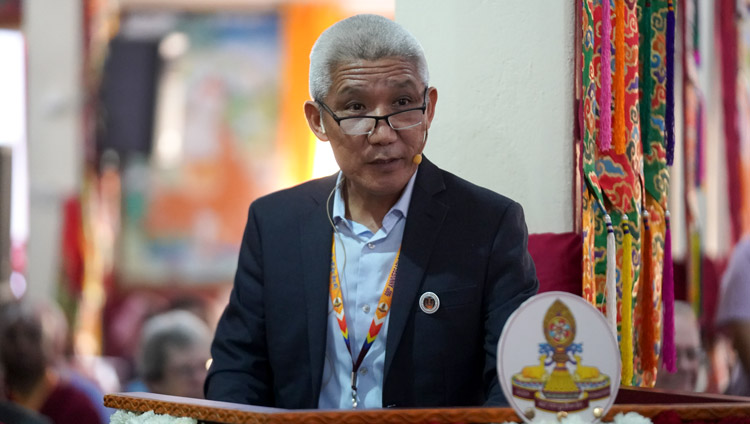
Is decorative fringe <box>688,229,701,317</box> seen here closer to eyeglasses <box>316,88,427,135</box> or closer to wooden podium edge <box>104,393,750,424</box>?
eyeglasses <box>316,88,427,135</box>

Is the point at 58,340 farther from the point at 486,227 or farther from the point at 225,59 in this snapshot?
the point at 486,227

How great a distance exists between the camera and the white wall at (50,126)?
20.7 ft

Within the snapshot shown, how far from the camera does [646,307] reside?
8.71 ft

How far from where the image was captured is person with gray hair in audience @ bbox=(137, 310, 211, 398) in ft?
13.0

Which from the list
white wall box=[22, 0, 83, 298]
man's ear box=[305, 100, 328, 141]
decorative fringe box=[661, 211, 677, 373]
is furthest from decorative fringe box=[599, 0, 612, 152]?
white wall box=[22, 0, 83, 298]

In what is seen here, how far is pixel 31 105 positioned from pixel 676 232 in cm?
384

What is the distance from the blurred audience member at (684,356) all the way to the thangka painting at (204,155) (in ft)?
8.99

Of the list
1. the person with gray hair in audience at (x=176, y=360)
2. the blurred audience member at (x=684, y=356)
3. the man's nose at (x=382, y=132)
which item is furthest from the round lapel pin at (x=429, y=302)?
the blurred audience member at (x=684, y=356)

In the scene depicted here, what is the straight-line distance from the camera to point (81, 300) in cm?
633

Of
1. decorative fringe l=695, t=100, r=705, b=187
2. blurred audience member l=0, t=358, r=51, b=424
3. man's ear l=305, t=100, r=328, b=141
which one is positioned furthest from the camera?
decorative fringe l=695, t=100, r=705, b=187

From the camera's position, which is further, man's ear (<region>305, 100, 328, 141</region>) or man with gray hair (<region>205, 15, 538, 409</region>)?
man's ear (<region>305, 100, 328, 141</region>)

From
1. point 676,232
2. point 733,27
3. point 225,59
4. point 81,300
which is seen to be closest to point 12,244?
point 81,300

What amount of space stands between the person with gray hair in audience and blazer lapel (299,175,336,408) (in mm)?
1842

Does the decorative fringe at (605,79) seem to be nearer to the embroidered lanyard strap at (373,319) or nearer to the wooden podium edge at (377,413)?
the embroidered lanyard strap at (373,319)
